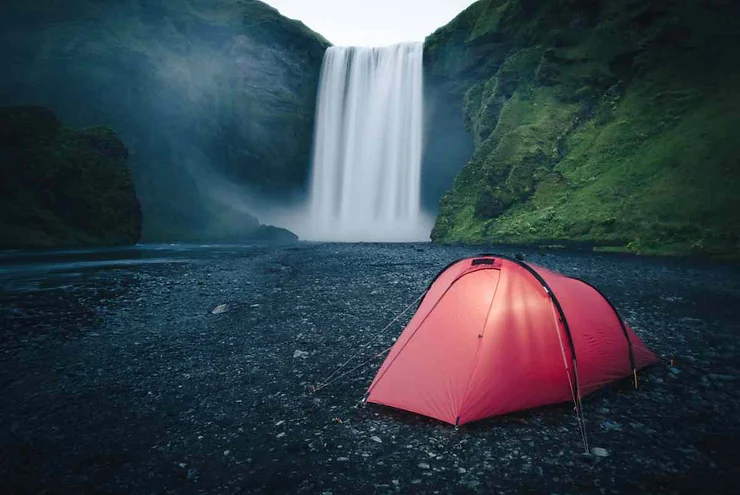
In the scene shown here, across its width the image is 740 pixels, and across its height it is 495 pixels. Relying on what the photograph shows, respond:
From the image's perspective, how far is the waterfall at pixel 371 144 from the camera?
5409 centimetres

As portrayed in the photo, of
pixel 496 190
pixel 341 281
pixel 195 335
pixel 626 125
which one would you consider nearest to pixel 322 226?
pixel 496 190

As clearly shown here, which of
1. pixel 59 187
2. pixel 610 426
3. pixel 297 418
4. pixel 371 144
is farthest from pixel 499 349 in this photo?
pixel 371 144

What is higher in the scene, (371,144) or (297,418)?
(371,144)

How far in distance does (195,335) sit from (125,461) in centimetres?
455

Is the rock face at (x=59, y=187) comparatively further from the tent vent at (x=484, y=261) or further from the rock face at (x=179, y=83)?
the tent vent at (x=484, y=261)

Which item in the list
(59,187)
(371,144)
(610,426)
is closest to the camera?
(610,426)

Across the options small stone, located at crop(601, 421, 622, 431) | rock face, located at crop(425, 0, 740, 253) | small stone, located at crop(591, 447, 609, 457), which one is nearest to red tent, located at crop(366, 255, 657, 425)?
small stone, located at crop(601, 421, 622, 431)

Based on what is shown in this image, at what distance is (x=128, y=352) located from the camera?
7.59 meters

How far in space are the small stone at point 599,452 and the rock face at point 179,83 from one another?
193ft

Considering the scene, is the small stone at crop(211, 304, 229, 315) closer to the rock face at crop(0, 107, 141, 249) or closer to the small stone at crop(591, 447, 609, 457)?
the small stone at crop(591, 447, 609, 457)

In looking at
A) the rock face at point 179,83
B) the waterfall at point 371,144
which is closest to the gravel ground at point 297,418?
the waterfall at point 371,144

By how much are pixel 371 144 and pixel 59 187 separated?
36.1m

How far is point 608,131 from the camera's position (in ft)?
94.4

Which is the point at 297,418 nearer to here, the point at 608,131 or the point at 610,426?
the point at 610,426
